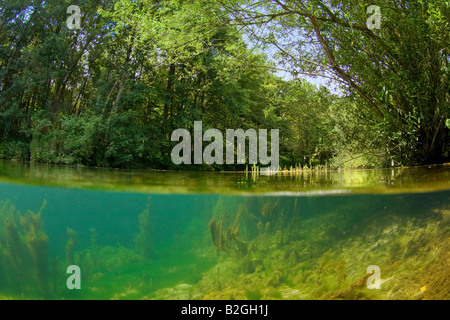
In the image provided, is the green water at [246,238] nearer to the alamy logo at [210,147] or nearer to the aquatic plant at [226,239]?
the aquatic plant at [226,239]

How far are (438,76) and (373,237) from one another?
4153mm

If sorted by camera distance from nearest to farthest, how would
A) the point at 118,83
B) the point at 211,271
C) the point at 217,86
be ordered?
the point at 211,271, the point at 118,83, the point at 217,86

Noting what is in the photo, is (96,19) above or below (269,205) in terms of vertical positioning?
above

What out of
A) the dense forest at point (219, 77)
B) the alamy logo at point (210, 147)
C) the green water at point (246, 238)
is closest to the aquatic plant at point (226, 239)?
the green water at point (246, 238)

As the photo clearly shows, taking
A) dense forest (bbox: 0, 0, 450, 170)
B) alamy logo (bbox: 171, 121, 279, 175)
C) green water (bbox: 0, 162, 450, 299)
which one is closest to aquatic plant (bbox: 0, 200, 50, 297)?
green water (bbox: 0, 162, 450, 299)

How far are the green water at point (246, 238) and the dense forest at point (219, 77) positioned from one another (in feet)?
5.01

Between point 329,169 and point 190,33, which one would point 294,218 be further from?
point 190,33

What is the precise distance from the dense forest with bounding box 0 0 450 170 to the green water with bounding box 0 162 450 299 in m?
1.53

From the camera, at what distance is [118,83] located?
18531 millimetres

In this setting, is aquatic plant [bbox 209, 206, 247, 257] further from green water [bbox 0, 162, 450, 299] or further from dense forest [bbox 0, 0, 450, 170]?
dense forest [bbox 0, 0, 450, 170]

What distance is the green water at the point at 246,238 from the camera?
6949 mm

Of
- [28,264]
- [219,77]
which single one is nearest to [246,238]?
[28,264]

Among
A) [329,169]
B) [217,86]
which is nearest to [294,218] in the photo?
[329,169]

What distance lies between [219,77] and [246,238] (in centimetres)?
695
